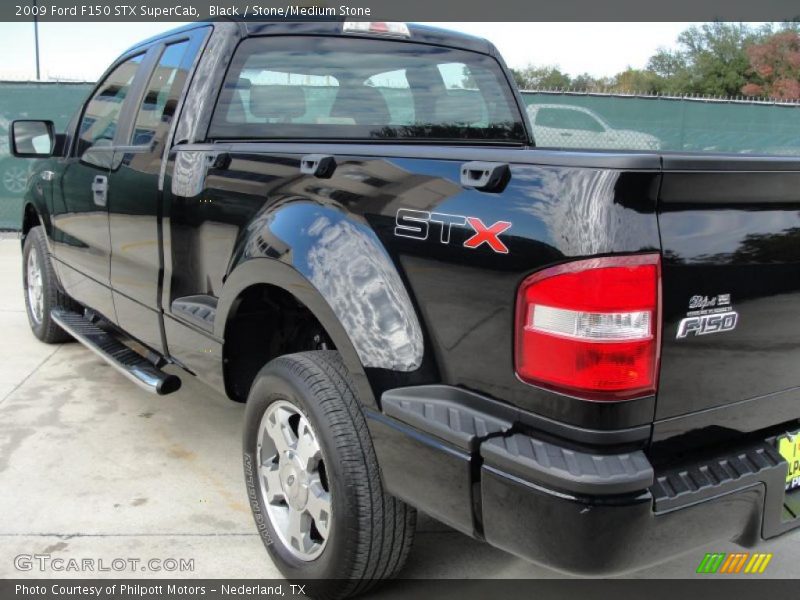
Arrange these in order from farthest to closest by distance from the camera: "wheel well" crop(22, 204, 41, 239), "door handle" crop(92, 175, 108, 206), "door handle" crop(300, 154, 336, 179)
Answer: "wheel well" crop(22, 204, 41, 239)
"door handle" crop(92, 175, 108, 206)
"door handle" crop(300, 154, 336, 179)

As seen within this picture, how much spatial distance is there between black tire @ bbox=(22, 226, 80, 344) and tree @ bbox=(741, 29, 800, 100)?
44.4 meters

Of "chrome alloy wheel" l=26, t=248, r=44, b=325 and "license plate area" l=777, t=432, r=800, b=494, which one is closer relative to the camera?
"license plate area" l=777, t=432, r=800, b=494

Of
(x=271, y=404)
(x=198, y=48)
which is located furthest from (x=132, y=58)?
(x=271, y=404)

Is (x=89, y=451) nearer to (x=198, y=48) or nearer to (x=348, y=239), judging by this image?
(x=198, y=48)

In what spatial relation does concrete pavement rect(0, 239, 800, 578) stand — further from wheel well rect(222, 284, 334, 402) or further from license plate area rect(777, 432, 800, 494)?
wheel well rect(222, 284, 334, 402)

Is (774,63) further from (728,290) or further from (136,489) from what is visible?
(728,290)

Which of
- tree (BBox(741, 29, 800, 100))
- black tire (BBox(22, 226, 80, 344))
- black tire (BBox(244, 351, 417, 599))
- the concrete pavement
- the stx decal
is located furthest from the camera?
tree (BBox(741, 29, 800, 100))

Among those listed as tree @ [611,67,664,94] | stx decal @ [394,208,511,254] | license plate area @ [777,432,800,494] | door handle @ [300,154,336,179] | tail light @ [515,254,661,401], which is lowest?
license plate area @ [777,432,800,494]

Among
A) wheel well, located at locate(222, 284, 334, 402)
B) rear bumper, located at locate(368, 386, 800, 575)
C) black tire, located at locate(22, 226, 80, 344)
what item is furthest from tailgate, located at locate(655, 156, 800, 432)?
black tire, located at locate(22, 226, 80, 344)

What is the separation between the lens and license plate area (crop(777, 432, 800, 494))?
2.01 metres

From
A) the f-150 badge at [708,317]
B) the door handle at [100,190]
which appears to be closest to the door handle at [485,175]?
the f-150 badge at [708,317]

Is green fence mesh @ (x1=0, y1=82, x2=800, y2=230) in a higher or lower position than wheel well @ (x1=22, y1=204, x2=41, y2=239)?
higher

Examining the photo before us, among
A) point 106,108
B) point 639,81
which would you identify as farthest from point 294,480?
point 639,81

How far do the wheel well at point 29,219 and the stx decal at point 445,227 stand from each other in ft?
12.8
